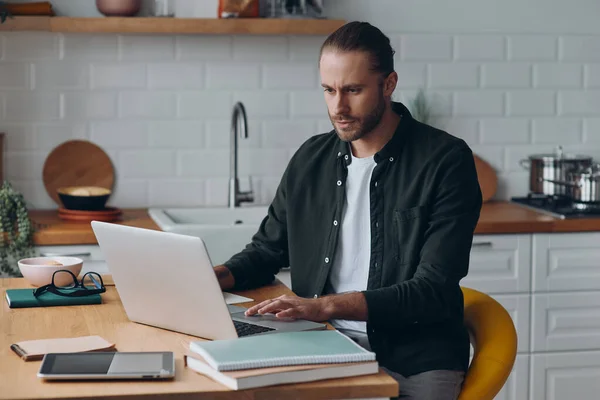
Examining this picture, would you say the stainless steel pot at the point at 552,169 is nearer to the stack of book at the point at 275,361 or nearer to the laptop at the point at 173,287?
the laptop at the point at 173,287

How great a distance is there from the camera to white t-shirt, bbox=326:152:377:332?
2447 millimetres

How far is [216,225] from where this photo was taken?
134 inches

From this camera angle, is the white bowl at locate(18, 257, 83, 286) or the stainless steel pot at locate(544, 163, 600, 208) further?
the stainless steel pot at locate(544, 163, 600, 208)

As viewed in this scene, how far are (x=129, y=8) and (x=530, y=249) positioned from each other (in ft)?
6.02

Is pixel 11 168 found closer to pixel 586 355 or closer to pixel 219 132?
pixel 219 132

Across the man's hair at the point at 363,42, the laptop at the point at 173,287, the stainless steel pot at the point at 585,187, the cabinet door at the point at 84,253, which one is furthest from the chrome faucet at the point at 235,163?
the laptop at the point at 173,287

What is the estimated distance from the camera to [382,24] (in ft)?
13.2

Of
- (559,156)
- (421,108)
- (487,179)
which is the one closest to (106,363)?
(421,108)

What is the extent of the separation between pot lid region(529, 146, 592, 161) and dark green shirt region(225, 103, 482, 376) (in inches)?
67.4

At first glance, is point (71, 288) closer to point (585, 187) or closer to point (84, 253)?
point (84, 253)

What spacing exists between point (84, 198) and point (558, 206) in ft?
6.32

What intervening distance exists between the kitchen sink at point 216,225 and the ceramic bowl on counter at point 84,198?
20cm

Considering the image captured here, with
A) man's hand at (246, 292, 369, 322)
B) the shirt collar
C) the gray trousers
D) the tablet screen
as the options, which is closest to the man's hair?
the shirt collar

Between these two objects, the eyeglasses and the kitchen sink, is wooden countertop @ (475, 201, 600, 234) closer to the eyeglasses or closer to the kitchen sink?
the kitchen sink
